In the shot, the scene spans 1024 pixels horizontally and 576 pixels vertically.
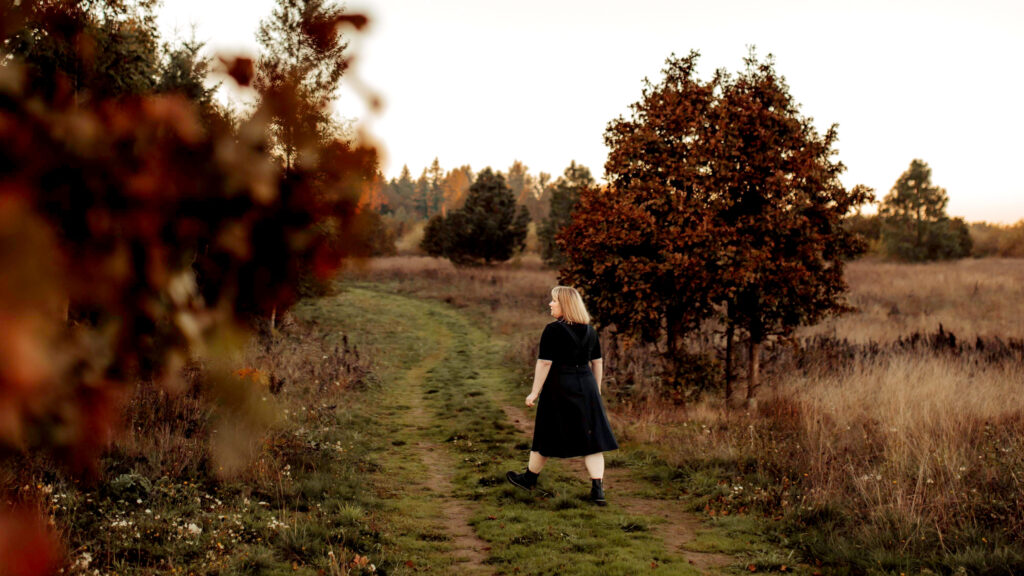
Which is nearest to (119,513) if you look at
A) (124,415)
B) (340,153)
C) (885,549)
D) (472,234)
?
(124,415)

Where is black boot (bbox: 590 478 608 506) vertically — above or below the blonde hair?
below

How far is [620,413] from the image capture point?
10320 millimetres

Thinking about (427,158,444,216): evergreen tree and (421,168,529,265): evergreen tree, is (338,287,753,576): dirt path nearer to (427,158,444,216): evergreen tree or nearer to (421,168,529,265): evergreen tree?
(421,168,529,265): evergreen tree

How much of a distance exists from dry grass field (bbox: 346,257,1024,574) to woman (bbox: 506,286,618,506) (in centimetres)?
127

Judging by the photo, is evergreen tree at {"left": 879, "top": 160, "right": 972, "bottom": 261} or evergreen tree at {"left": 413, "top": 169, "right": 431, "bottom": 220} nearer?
evergreen tree at {"left": 879, "top": 160, "right": 972, "bottom": 261}

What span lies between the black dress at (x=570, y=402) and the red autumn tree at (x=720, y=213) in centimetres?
289

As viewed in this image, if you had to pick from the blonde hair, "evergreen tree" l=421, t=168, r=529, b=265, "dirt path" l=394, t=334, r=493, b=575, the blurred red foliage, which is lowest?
"dirt path" l=394, t=334, r=493, b=575

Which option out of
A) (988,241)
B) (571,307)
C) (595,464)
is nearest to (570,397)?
(595,464)

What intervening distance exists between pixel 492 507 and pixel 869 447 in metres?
4.29

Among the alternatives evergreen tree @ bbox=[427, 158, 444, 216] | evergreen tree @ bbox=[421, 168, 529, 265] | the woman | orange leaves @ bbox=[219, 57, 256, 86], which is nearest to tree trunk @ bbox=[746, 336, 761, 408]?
the woman

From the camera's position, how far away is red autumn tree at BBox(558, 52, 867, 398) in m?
9.31

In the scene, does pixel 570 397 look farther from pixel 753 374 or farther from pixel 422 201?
pixel 422 201

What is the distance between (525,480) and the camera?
7078 millimetres

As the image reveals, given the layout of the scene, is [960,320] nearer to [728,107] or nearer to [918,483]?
[728,107]
